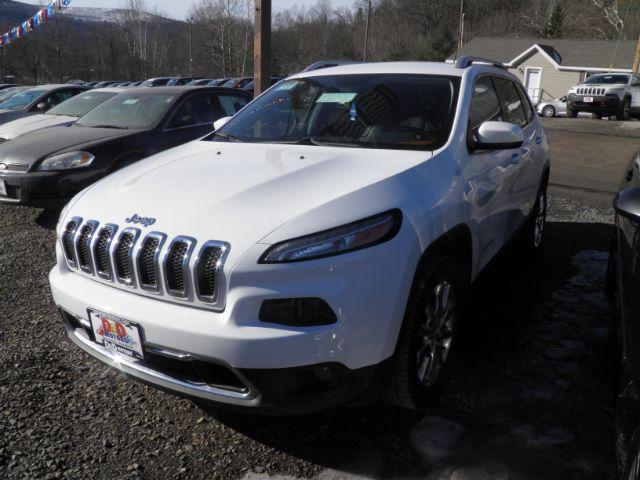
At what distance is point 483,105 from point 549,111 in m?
25.5

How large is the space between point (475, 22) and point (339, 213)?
9557 cm

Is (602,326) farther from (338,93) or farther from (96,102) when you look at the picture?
(96,102)

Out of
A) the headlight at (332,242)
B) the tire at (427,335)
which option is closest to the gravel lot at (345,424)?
the tire at (427,335)

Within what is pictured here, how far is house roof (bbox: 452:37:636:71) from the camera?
37594 millimetres

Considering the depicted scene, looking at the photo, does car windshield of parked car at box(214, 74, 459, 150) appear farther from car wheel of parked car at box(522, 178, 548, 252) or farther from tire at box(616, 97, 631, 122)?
tire at box(616, 97, 631, 122)

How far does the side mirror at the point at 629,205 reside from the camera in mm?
1815

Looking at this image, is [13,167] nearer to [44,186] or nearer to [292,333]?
[44,186]

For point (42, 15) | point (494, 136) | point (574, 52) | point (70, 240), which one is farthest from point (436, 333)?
point (574, 52)

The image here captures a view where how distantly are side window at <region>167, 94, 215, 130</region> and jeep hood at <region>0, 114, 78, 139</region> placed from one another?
2113 mm

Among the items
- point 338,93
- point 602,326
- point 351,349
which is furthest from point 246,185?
point 602,326

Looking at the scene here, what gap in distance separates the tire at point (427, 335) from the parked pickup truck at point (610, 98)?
73.2 ft

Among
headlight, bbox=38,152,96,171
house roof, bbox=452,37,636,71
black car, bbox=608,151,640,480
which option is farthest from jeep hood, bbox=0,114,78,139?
house roof, bbox=452,37,636,71

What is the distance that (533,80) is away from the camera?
4028 cm

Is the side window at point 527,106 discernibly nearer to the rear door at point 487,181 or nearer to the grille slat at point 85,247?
the rear door at point 487,181
